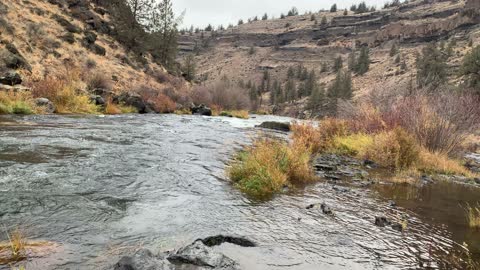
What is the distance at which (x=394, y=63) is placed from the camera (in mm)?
103438

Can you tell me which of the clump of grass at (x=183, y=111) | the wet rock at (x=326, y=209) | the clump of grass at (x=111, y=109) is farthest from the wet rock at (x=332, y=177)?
the clump of grass at (x=183, y=111)

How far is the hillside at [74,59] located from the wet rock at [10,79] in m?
0.05

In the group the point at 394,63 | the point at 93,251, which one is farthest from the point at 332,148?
the point at 394,63

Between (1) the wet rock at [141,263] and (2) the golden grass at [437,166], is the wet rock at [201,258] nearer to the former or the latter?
(1) the wet rock at [141,263]

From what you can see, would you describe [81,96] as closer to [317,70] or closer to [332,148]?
[332,148]

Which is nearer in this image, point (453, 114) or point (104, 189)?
point (104, 189)

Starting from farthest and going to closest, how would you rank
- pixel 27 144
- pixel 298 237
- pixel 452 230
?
pixel 27 144
pixel 452 230
pixel 298 237

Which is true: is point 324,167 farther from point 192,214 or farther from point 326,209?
point 192,214

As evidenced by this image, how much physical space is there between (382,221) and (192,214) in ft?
10.3

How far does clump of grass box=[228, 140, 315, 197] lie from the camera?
8.01 meters

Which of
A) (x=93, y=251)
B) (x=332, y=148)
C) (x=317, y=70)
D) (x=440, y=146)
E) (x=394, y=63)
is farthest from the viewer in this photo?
(x=317, y=70)

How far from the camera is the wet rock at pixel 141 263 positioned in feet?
12.7

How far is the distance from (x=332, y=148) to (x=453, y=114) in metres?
4.52

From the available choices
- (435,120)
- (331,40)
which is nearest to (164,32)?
(435,120)
